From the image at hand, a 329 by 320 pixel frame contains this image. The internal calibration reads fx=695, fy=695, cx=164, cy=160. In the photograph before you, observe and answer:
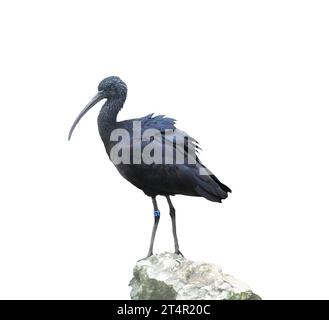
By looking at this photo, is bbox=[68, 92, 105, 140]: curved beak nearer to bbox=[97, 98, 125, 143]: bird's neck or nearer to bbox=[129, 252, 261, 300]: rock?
bbox=[97, 98, 125, 143]: bird's neck

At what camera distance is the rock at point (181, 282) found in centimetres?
722

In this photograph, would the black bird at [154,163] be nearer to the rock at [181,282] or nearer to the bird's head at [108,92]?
the bird's head at [108,92]

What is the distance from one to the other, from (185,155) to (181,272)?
1.31 metres

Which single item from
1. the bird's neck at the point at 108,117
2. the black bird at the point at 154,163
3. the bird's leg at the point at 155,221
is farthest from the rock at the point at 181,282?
the bird's neck at the point at 108,117

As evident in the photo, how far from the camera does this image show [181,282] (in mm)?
7445

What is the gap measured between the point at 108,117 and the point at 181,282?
6.89ft

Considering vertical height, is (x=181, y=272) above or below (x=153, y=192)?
below

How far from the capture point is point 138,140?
787 centimetres

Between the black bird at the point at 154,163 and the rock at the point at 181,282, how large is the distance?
32 cm

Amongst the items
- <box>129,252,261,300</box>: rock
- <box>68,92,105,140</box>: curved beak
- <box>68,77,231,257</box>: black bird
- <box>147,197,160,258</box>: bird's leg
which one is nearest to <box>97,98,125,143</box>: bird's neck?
<box>68,77,231,257</box>: black bird

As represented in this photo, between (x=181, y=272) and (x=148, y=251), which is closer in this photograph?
(x=181, y=272)

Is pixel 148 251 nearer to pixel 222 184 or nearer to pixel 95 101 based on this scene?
pixel 222 184
